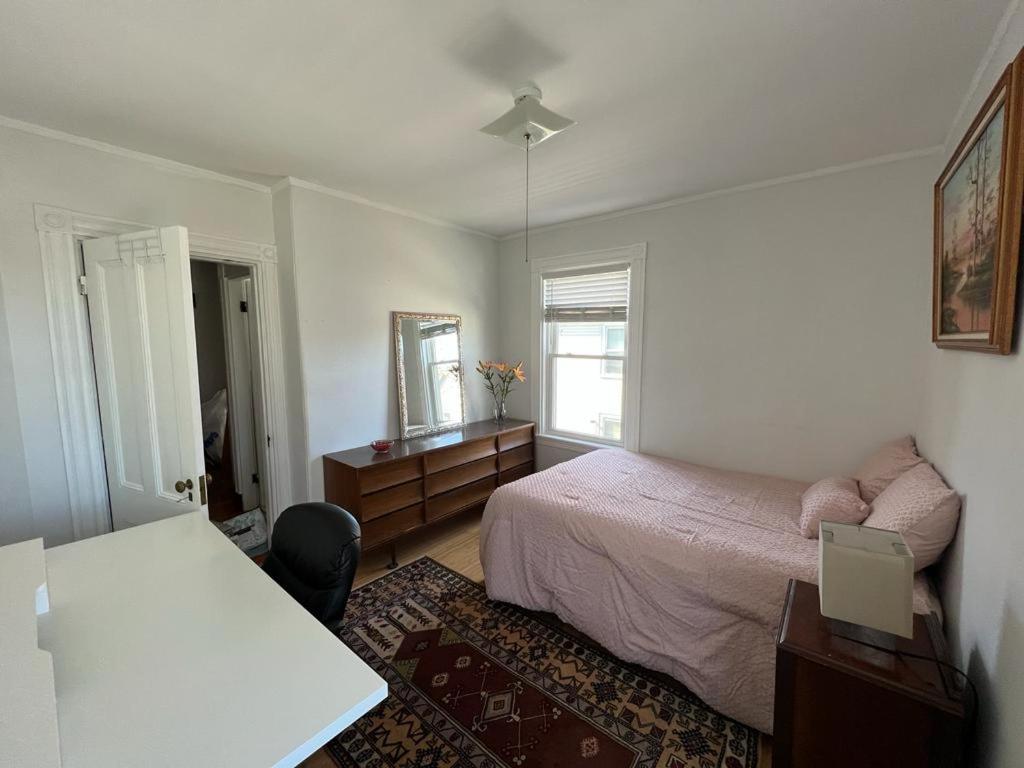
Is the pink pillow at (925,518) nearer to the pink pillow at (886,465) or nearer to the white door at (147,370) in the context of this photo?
the pink pillow at (886,465)

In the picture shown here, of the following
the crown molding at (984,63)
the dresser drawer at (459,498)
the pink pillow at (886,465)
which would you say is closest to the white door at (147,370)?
the dresser drawer at (459,498)

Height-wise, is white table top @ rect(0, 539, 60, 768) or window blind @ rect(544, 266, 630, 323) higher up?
window blind @ rect(544, 266, 630, 323)

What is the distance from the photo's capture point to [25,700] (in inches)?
29.6

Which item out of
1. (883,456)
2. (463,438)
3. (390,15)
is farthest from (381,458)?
(883,456)

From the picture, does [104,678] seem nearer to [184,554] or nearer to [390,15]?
[184,554]

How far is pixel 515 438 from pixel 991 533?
295 centimetres

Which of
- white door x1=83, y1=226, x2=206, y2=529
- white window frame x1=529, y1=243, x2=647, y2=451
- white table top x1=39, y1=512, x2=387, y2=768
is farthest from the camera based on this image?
white window frame x1=529, y1=243, x2=647, y2=451

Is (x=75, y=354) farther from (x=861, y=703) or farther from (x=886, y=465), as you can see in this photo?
(x=886, y=465)

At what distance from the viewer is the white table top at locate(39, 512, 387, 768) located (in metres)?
0.81

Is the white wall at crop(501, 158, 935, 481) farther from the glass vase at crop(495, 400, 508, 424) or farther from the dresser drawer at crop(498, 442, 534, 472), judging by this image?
the glass vase at crop(495, 400, 508, 424)

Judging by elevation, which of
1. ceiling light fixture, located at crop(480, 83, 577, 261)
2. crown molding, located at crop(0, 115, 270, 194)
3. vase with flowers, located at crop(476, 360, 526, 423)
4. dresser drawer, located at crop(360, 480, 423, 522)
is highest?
crown molding, located at crop(0, 115, 270, 194)

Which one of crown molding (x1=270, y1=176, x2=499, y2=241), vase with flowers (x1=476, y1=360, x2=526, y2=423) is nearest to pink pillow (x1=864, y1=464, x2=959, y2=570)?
vase with flowers (x1=476, y1=360, x2=526, y2=423)

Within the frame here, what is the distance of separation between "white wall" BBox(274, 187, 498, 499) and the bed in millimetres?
1284

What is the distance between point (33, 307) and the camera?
1.97 meters
